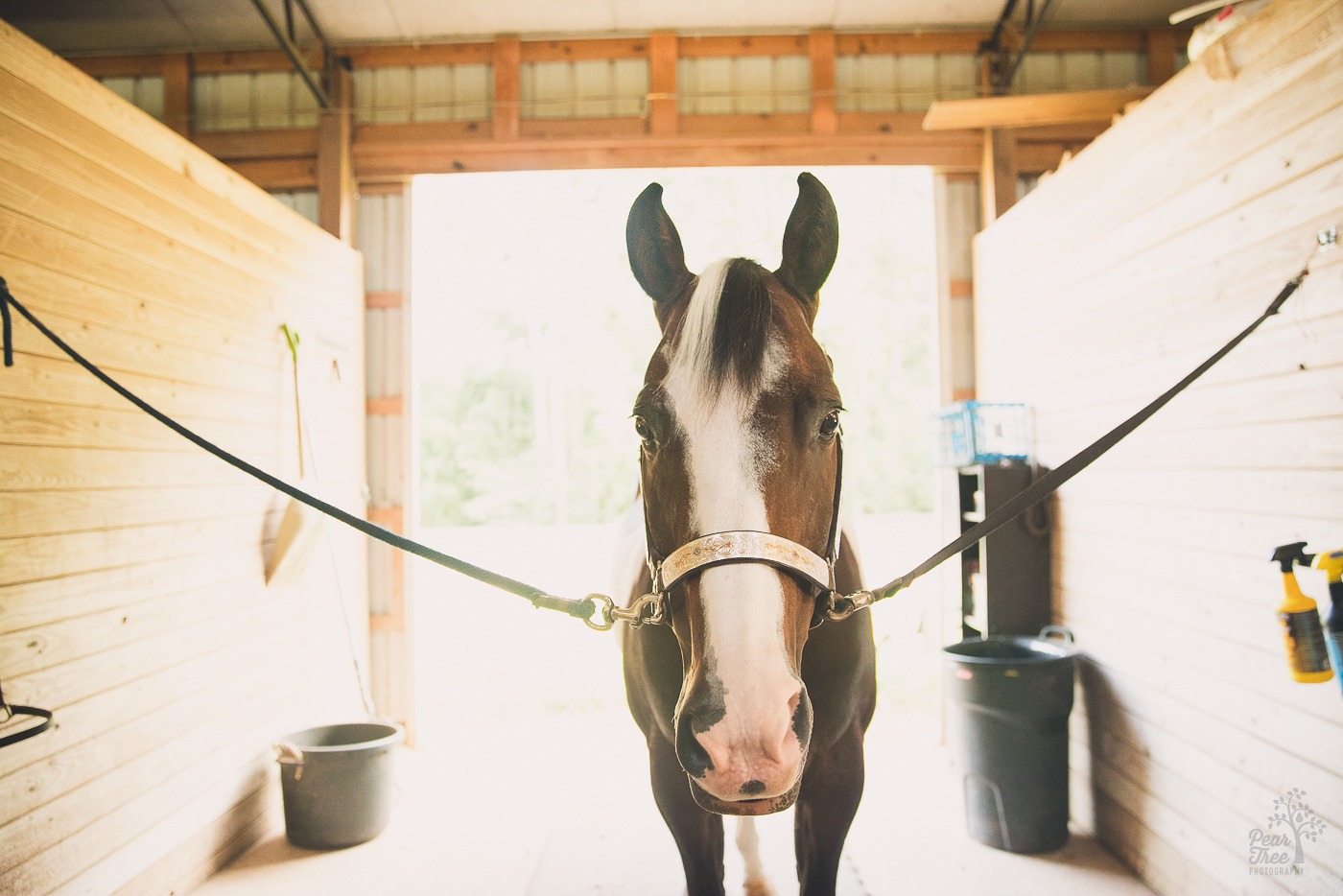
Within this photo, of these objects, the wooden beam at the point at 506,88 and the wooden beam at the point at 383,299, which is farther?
the wooden beam at the point at 383,299

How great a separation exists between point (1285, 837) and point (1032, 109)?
302cm

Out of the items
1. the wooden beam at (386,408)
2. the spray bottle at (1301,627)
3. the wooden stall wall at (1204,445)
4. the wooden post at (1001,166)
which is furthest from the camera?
the wooden beam at (386,408)

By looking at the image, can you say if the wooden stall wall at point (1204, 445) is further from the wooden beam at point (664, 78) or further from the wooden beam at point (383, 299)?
the wooden beam at point (383, 299)

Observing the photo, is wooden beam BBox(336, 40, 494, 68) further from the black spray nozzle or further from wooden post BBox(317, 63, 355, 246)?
the black spray nozzle

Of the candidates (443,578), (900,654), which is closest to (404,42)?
(900,654)

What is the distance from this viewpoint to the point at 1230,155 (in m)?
1.98

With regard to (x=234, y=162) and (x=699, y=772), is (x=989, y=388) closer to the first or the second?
(x=699, y=772)

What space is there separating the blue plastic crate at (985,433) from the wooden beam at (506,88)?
8.83 ft

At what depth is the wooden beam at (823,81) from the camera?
381 cm

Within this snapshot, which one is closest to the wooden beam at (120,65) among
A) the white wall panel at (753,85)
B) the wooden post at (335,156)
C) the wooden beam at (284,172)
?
the wooden beam at (284,172)

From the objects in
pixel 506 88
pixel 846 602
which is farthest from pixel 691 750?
pixel 506 88

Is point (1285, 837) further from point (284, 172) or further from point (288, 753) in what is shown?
point (284, 172)

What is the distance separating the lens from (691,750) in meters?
0.93

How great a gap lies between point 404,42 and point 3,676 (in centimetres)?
347
